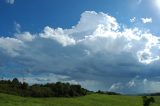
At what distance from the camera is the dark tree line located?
127738 millimetres

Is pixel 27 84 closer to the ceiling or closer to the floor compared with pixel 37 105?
closer to the ceiling

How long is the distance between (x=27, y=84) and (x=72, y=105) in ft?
117

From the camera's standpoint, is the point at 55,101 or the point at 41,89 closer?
the point at 55,101

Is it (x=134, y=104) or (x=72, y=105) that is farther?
(x=134, y=104)

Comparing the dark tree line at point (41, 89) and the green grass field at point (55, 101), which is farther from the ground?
the dark tree line at point (41, 89)

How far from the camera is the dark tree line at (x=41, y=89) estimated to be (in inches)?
5029

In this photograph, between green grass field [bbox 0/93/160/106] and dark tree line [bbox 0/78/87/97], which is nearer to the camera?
green grass field [bbox 0/93/160/106]

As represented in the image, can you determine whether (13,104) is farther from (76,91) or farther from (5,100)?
(76,91)

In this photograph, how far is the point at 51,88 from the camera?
14062cm

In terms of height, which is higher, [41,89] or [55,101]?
[41,89]

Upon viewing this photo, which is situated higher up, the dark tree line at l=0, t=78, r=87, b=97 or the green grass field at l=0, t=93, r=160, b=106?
the dark tree line at l=0, t=78, r=87, b=97

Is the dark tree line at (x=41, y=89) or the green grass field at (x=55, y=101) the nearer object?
the green grass field at (x=55, y=101)

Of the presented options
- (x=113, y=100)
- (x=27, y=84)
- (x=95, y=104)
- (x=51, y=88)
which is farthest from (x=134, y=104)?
(x=27, y=84)

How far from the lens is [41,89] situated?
133m
